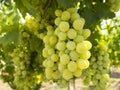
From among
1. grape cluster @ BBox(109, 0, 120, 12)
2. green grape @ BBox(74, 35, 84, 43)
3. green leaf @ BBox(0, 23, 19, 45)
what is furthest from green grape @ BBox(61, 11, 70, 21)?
green leaf @ BBox(0, 23, 19, 45)

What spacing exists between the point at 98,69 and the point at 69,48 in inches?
26.7

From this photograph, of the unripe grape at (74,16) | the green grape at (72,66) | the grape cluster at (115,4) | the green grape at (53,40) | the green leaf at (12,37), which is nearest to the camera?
the green grape at (72,66)

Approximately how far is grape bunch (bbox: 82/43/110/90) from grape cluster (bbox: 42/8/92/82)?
18.5 inches

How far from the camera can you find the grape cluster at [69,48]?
1.09 metres

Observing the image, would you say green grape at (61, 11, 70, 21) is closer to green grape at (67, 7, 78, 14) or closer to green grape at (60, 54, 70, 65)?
green grape at (67, 7, 78, 14)

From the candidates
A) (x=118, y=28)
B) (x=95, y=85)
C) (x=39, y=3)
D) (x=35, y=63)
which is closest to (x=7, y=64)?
(x=35, y=63)

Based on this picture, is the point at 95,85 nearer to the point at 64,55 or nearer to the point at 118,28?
the point at 64,55

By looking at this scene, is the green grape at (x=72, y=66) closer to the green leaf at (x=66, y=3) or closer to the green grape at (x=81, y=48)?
the green grape at (x=81, y=48)

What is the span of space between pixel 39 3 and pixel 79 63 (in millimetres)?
511

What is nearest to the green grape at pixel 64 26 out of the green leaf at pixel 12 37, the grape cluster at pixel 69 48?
the grape cluster at pixel 69 48

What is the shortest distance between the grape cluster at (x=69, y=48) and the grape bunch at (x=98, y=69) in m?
0.47

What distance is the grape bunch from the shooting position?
175 cm

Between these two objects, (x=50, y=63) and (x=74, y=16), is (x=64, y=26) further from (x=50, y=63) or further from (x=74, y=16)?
(x=50, y=63)

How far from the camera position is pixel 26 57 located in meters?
2.18
